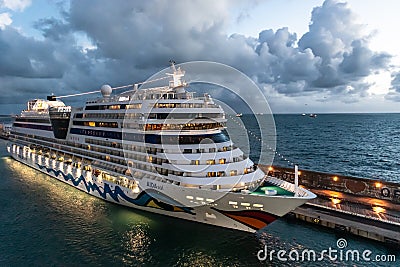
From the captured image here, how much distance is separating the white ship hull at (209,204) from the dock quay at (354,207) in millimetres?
7531

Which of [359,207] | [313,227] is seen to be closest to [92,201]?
[313,227]

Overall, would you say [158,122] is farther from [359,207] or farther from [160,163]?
[359,207]

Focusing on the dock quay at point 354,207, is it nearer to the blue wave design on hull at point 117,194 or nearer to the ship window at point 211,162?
the ship window at point 211,162

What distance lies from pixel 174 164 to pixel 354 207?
19241 millimetres

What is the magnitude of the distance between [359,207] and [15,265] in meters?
30.9

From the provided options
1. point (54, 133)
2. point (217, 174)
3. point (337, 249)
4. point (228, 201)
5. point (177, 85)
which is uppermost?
point (177, 85)

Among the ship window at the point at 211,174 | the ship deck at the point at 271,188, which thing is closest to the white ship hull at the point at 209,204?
the ship deck at the point at 271,188

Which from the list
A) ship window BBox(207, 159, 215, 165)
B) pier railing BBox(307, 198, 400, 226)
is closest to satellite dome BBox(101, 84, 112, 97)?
ship window BBox(207, 159, 215, 165)

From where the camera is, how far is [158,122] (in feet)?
84.0

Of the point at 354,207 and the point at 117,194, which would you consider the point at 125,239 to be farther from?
the point at 354,207

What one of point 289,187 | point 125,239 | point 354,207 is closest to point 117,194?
point 125,239

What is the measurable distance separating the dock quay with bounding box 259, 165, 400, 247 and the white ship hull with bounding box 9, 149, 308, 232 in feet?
24.7

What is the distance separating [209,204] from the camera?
73.2 feet

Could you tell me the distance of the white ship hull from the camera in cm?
2103
